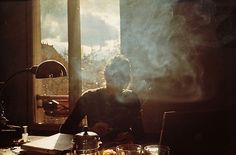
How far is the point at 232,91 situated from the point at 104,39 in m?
1.98

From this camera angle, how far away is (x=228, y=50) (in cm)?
375

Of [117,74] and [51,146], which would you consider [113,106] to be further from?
[51,146]

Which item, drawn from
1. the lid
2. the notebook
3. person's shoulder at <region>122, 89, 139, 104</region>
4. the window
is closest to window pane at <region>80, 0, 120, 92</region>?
the window

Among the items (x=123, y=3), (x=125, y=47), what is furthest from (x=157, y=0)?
(x=125, y=47)

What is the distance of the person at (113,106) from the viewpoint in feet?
10.2

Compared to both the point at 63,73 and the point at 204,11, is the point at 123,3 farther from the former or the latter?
the point at 63,73

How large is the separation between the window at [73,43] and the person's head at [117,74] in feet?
3.96

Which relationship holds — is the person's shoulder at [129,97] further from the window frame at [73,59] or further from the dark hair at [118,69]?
the window frame at [73,59]

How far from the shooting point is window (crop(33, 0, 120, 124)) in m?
4.61

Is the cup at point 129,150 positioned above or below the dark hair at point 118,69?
below

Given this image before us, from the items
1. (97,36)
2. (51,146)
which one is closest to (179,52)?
(97,36)

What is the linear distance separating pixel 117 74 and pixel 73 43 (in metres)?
1.95

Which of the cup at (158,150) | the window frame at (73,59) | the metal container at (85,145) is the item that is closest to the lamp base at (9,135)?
the metal container at (85,145)

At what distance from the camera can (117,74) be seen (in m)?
3.11
